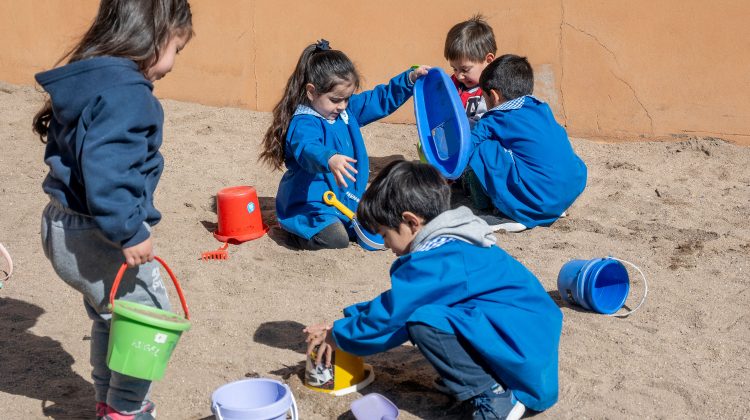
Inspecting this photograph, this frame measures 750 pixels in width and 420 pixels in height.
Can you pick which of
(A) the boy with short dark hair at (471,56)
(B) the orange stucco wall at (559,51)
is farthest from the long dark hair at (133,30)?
(B) the orange stucco wall at (559,51)

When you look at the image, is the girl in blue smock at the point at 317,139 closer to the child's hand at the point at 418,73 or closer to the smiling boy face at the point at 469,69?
the child's hand at the point at 418,73

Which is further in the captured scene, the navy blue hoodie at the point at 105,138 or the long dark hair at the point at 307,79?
the long dark hair at the point at 307,79

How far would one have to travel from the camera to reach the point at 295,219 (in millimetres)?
4711

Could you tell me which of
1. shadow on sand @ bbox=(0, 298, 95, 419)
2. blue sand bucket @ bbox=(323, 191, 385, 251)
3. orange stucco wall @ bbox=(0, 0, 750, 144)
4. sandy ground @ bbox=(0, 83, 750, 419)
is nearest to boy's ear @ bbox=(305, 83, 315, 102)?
blue sand bucket @ bbox=(323, 191, 385, 251)

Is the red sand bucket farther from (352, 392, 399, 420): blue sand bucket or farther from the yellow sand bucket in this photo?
(352, 392, 399, 420): blue sand bucket

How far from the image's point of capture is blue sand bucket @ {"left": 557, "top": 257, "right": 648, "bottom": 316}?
376 centimetres

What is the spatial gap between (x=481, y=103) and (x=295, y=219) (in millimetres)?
1558

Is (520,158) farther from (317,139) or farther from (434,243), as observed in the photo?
(434,243)

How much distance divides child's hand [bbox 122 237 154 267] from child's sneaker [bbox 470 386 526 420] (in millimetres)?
1121

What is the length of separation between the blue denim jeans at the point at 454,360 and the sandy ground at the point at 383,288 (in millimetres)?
209

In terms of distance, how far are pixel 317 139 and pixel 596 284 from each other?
1556 mm

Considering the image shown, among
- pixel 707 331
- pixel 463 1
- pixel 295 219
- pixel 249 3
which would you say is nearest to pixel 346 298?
pixel 295 219

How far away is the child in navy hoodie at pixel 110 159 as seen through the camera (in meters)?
2.43

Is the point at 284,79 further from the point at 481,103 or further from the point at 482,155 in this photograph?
the point at 482,155
